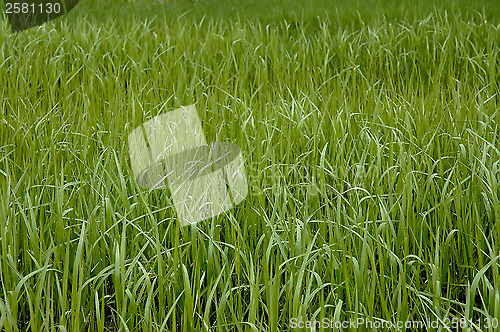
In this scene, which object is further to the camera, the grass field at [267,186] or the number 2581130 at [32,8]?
the number 2581130 at [32,8]

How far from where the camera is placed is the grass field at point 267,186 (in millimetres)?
1333

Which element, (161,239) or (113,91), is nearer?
(161,239)

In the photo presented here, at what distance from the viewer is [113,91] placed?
2764 mm

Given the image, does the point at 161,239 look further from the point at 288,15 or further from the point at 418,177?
the point at 288,15

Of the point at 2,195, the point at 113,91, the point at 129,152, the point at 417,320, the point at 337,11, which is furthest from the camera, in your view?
the point at 337,11

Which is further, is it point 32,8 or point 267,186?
point 32,8

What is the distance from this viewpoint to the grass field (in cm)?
133

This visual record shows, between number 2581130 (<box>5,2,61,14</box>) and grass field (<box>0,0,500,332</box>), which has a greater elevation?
number 2581130 (<box>5,2,61,14</box>)

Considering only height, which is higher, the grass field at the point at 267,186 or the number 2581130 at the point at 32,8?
the number 2581130 at the point at 32,8

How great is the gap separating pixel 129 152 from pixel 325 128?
0.80m

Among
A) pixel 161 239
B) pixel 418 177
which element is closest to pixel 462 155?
pixel 418 177

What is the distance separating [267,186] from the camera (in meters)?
1.85

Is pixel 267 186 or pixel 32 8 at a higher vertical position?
pixel 32 8

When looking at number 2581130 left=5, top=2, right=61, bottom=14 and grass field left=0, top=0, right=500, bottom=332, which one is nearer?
grass field left=0, top=0, right=500, bottom=332
